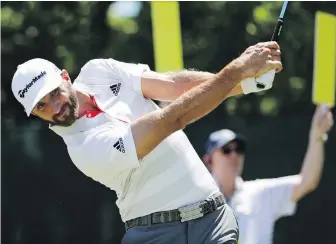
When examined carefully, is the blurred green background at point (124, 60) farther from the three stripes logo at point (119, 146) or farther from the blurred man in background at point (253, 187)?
the three stripes logo at point (119, 146)

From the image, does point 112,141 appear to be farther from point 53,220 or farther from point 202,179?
point 53,220

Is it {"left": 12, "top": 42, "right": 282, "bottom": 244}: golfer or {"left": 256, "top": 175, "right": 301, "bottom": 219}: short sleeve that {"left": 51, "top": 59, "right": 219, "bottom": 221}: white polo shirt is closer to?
{"left": 12, "top": 42, "right": 282, "bottom": 244}: golfer

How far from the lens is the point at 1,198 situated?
23.8ft

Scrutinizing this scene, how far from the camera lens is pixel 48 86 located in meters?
3.68

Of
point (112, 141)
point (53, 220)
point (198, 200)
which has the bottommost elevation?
point (53, 220)

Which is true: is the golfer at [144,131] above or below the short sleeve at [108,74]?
below

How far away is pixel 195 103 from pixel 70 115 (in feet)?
1.62

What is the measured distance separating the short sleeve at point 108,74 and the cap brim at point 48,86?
0.72 ft

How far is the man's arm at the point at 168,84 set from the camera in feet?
12.9

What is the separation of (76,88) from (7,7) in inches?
211

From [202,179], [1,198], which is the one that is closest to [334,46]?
[202,179]

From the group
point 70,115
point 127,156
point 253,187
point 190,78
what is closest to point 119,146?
point 127,156

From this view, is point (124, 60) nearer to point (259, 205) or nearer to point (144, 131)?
point (259, 205)

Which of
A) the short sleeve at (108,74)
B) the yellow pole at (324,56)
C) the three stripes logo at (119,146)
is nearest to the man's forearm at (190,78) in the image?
the short sleeve at (108,74)
